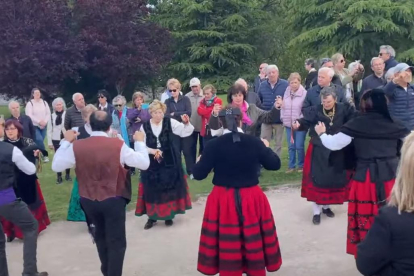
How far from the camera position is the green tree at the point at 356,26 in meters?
23.4

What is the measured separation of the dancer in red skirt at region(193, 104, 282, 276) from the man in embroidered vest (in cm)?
65

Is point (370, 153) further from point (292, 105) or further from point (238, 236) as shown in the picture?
point (292, 105)

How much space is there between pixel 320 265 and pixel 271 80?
4742 millimetres

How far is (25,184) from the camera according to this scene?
Result: 6.72 meters

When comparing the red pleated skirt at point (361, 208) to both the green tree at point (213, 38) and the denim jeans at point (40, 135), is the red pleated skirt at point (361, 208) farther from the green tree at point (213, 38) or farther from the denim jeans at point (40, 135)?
the green tree at point (213, 38)

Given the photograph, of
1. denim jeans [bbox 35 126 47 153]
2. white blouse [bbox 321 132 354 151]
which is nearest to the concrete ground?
white blouse [bbox 321 132 354 151]

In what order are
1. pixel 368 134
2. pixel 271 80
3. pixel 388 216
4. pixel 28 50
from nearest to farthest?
pixel 388 216 → pixel 368 134 → pixel 271 80 → pixel 28 50

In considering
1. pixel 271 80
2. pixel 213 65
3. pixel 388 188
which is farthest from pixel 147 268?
pixel 213 65

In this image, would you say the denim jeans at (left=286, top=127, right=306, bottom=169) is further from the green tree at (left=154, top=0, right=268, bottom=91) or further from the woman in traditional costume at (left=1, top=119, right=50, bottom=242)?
the green tree at (left=154, top=0, right=268, bottom=91)

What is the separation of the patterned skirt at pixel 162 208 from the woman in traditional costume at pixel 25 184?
4.02 ft

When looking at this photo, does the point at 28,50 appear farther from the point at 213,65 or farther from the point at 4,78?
the point at 213,65

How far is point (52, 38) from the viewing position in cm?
2644

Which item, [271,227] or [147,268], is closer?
[271,227]

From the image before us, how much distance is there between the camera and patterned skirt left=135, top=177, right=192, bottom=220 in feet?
24.0
